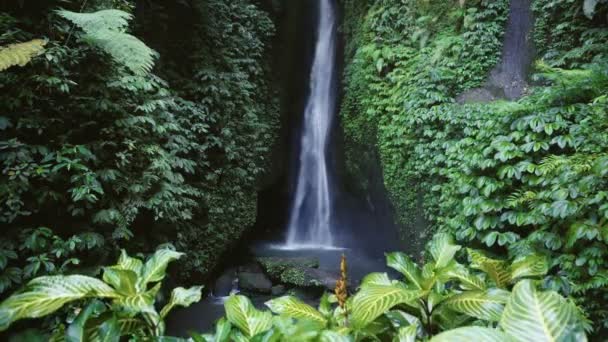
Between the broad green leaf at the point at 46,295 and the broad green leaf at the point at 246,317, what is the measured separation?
0.38m

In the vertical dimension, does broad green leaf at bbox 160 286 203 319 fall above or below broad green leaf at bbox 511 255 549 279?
below

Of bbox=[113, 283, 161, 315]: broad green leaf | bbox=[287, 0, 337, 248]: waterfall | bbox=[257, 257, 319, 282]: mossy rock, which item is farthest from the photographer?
bbox=[287, 0, 337, 248]: waterfall

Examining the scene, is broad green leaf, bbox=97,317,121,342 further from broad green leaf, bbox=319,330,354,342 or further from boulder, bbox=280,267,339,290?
boulder, bbox=280,267,339,290

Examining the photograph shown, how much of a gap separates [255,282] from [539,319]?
637 cm

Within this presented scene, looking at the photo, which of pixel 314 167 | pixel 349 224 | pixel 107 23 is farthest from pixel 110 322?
pixel 314 167

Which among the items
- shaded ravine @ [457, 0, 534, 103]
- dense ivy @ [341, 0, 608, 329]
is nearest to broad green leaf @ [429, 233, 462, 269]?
dense ivy @ [341, 0, 608, 329]

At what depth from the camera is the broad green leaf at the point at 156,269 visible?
1.27m

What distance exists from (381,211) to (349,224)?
2050 millimetres

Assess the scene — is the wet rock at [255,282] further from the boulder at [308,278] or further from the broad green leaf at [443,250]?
the broad green leaf at [443,250]

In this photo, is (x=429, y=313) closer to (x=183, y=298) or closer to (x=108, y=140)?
(x=183, y=298)

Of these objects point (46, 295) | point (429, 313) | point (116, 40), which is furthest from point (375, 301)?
point (116, 40)

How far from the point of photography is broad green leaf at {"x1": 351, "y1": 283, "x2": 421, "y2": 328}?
1033 mm

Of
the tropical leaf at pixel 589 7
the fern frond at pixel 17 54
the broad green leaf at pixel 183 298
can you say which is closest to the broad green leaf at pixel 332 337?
the broad green leaf at pixel 183 298

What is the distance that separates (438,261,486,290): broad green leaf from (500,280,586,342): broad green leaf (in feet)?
1.30
